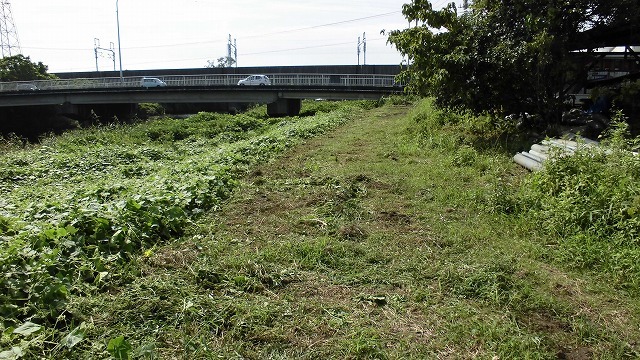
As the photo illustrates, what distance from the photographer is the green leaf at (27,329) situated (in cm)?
255

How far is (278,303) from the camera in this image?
3.26 meters

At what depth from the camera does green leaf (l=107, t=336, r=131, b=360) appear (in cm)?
247

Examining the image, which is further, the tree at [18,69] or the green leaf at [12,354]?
the tree at [18,69]

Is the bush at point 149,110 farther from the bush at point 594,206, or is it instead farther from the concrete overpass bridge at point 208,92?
the bush at point 594,206

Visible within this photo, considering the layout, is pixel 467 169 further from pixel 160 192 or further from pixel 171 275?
pixel 171 275

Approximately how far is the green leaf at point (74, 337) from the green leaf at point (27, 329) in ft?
0.58

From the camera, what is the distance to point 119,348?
8.20 feet

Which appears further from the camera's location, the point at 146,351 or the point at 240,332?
the point at 240,332

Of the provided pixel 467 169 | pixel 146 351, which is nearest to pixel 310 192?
pixel 467 169

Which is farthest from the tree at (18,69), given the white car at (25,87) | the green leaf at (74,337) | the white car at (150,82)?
the green leaf at (74,337)

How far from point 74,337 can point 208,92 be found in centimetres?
3324

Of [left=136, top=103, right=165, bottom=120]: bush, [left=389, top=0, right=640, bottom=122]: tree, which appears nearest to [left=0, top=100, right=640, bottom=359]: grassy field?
[left=389, top=0, right=640, bottom=122]: tree

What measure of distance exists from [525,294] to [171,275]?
9.10 feet

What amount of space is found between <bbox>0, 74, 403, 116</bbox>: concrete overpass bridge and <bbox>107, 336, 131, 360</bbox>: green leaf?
28.7m
